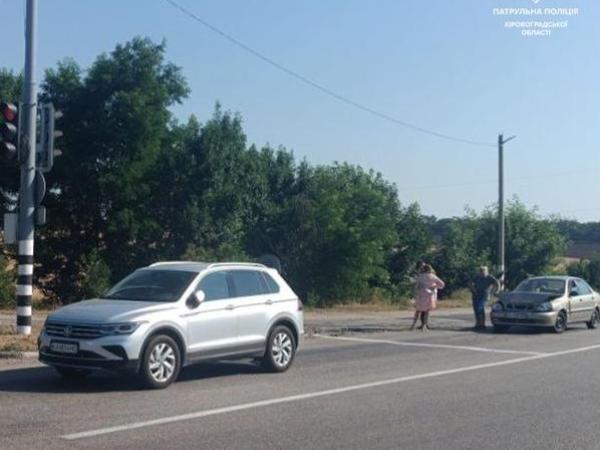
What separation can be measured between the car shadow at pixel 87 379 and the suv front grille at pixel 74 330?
0.67 metres

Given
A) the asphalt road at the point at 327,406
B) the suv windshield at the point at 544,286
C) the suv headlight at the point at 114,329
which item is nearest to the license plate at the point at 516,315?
the suv windshield at the point at 544,286

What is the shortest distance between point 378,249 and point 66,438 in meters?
26.4

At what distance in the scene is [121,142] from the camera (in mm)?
30156

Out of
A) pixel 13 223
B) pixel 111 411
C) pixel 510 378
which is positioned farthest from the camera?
pixel 13 223

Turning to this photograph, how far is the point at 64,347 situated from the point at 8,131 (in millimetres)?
5838

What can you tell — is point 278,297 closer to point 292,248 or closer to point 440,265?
point 292,248

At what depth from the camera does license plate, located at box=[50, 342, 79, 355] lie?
441 inches

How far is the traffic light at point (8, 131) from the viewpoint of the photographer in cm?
1575

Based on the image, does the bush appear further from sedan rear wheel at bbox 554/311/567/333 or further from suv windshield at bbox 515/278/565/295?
sedan rear wheel at bbox 554/311/567/333

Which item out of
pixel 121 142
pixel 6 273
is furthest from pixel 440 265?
pixel 6 273

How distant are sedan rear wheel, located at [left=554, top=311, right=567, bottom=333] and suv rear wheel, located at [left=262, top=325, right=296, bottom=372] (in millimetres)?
10190

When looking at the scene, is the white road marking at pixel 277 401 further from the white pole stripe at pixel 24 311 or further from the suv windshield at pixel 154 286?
the white pole stripe at pixel 24 311

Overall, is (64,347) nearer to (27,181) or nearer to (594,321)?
(27,181)

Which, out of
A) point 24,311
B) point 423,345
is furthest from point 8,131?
point 423,345
